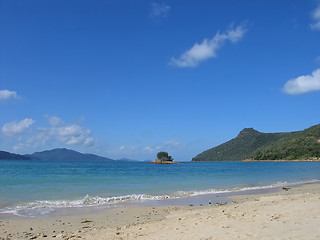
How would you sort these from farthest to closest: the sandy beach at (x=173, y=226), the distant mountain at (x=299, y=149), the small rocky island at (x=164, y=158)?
the small rocky island at (x=164, y=158) < the distant mountain at (x=299, y=149) < the sandy beach at (x=173, y=226)

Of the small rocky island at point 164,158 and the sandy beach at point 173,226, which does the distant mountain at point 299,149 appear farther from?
the sandy beach at point 173,226

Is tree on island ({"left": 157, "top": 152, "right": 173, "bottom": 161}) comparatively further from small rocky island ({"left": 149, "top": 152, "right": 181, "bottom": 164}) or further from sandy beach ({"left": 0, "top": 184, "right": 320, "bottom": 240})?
sandy beach ({"left": 0, "top": 184, "right": 320, "bottom": 240})

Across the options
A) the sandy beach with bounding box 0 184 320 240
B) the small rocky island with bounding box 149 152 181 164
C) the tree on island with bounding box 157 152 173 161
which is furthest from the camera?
the tree on island with bounding box 157 152 173 161

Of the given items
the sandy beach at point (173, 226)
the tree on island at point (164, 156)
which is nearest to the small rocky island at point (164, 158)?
the tree on island at point (164, 156)

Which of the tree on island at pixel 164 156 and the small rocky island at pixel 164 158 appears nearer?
the small rocky island at pixel 164 158

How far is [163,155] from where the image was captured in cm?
16788

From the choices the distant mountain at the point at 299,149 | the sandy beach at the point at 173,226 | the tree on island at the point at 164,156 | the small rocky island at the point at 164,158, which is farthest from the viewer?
the tree on island at the point at 164,156

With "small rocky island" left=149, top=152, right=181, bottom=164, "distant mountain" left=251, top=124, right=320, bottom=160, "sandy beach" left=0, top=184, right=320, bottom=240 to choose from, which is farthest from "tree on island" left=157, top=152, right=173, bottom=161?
"sandy beach" left=0, top=184, right=320, bottom=240

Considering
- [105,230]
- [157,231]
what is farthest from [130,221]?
[157,231]

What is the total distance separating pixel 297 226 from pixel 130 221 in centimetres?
630

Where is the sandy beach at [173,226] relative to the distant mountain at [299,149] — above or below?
below

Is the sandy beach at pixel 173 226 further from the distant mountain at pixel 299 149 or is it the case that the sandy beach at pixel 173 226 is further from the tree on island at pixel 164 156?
the tree on island at pixel 164 156

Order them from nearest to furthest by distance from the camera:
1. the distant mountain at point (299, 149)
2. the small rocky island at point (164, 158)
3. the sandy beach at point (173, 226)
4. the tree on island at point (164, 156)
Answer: the sandy beach at point (173, 226), the distant mountain at point (299, 149), the small rocky island at point (164, 158), the tree on island at point (164, 156)

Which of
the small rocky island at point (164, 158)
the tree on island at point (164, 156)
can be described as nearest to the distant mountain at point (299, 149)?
the small rocky island at point (164, 158)
